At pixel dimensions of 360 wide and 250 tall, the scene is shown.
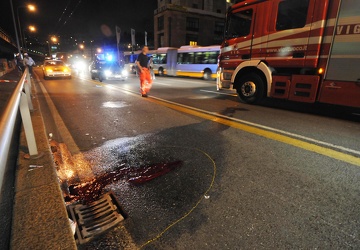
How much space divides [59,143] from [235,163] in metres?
3.12

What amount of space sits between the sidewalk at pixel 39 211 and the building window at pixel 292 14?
22.3 ft

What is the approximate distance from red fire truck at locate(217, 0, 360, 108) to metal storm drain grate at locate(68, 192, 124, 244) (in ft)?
19.4

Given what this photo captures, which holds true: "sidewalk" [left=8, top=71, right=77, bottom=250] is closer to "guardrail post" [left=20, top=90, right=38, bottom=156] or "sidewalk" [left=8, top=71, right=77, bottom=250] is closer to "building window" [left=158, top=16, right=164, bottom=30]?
"guardrail post" [left=20, top=90, right=38, bottom=156]

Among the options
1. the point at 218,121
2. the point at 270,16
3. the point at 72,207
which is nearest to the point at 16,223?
the point at 72,207

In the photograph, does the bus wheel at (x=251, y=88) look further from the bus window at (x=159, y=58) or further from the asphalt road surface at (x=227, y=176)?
the bus window at (x=159, y=58)

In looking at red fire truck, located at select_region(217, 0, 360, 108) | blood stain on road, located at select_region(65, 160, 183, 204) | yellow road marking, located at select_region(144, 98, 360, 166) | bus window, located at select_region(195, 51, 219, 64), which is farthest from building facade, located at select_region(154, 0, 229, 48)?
blood stain on road, located at select_region(65, 160, 183, 204)

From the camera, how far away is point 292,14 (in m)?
6.40

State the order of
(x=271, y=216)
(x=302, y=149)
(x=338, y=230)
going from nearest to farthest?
(x=338, y=230) < (x=271, y=216) < (x=302, y=149)

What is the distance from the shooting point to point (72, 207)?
2322 millimetres

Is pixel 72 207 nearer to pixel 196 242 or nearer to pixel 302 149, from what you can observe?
pixel 196 242

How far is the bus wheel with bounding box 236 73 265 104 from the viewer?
Answer: 7.43m

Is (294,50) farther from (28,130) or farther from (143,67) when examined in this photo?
(28,130)

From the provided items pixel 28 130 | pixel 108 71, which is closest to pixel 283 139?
pixel 28 130

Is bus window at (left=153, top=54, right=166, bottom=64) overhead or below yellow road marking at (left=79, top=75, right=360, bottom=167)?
overhead
